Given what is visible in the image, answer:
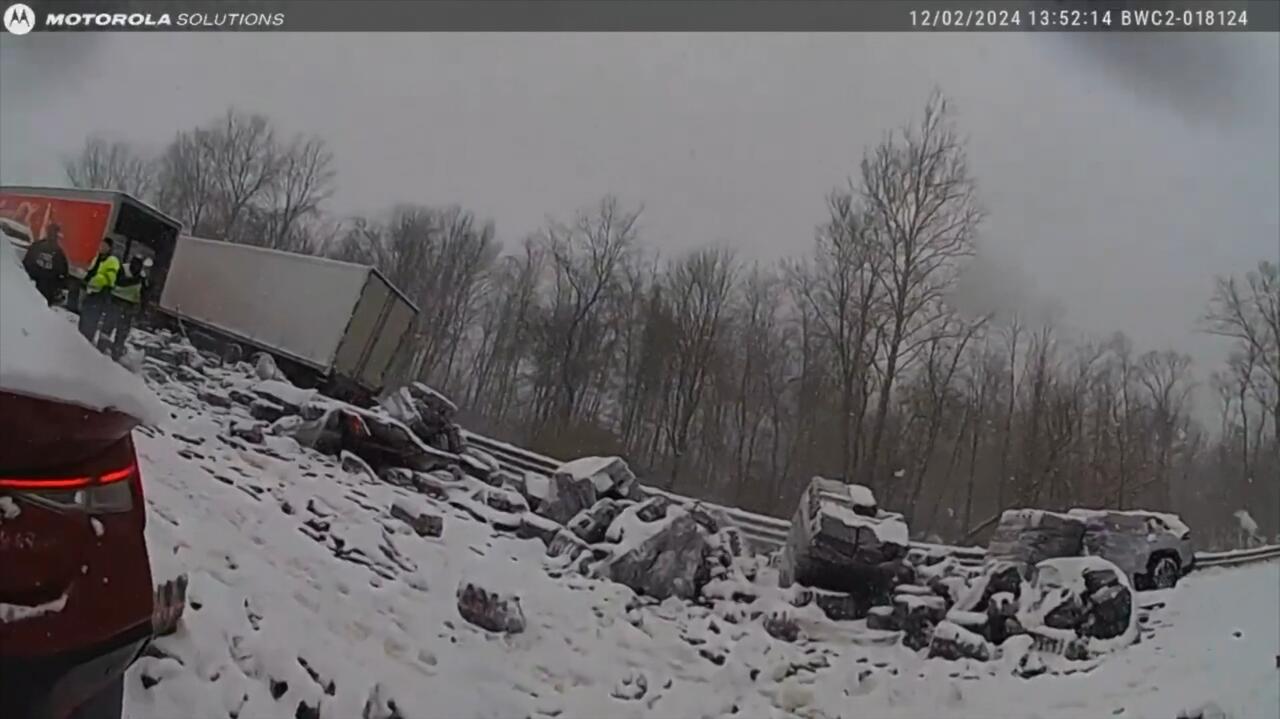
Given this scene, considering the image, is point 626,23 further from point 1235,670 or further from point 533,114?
point 1235,670

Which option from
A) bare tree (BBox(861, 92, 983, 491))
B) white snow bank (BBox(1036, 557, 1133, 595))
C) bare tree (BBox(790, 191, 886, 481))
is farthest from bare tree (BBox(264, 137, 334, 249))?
white snow bank (BBox(1036, 557, 1133, 595))

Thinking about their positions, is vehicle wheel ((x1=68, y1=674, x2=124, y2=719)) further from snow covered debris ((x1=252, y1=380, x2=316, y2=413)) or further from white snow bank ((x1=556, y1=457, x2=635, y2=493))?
white snow bank ((x1=556, y1=457, x2=635, y2=493))

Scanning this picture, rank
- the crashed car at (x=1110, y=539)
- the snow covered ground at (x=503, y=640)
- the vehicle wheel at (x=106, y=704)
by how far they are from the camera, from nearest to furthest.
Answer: the vehicle wheel at (x=106, y=704) < the snow covered ground at (x=503, y=640) < the crashed car at (x=1110, y=539)

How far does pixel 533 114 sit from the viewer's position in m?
1.86

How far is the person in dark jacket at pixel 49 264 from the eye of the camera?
167cm

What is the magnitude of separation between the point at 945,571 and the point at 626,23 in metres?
1.27

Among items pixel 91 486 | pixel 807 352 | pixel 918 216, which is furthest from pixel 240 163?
pixel 918 216

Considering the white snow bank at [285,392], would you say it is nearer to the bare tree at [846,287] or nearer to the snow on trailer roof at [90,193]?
the snow on trailer roof at [90,193]

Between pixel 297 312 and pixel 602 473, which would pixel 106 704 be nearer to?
pixel 297 312

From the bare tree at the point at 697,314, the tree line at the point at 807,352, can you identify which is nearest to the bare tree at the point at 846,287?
the tree line at the point at 807,352

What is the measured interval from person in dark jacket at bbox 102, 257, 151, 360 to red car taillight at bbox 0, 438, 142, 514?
0.44 m

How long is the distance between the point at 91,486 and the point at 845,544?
125cm

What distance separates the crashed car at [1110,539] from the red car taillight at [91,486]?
1.48 m

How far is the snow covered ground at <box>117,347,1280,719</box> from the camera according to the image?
1633mm
